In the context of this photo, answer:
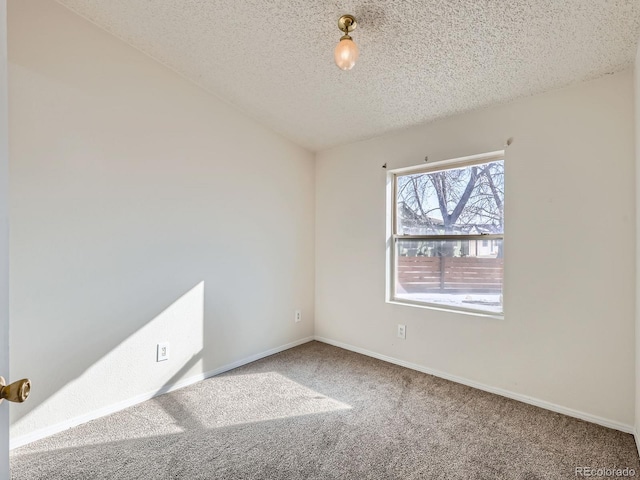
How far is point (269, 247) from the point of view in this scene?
3.26 meters

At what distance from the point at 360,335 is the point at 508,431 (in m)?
1.56

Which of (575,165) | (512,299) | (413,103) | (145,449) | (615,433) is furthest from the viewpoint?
(413,103)

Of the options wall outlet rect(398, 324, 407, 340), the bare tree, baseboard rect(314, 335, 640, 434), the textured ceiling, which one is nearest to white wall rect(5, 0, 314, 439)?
the textured ceiling

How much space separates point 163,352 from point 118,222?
104cm

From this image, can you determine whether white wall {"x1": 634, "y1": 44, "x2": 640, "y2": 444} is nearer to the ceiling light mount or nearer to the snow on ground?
the snow on ground

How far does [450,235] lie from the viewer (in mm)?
2795

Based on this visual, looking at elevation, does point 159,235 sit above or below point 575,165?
below

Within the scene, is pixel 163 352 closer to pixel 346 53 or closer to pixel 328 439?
pixel 328 439

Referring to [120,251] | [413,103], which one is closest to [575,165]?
[413,103]

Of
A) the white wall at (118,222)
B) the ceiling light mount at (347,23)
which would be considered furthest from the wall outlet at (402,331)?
the ceiling light mount at (347,23)

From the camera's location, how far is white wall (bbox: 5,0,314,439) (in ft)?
6.19

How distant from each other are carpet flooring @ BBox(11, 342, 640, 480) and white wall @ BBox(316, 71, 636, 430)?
238 mm

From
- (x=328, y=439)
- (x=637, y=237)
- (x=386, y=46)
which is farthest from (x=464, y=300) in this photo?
(x=386, y=46)

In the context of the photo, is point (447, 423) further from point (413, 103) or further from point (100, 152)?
point (100, 152)
